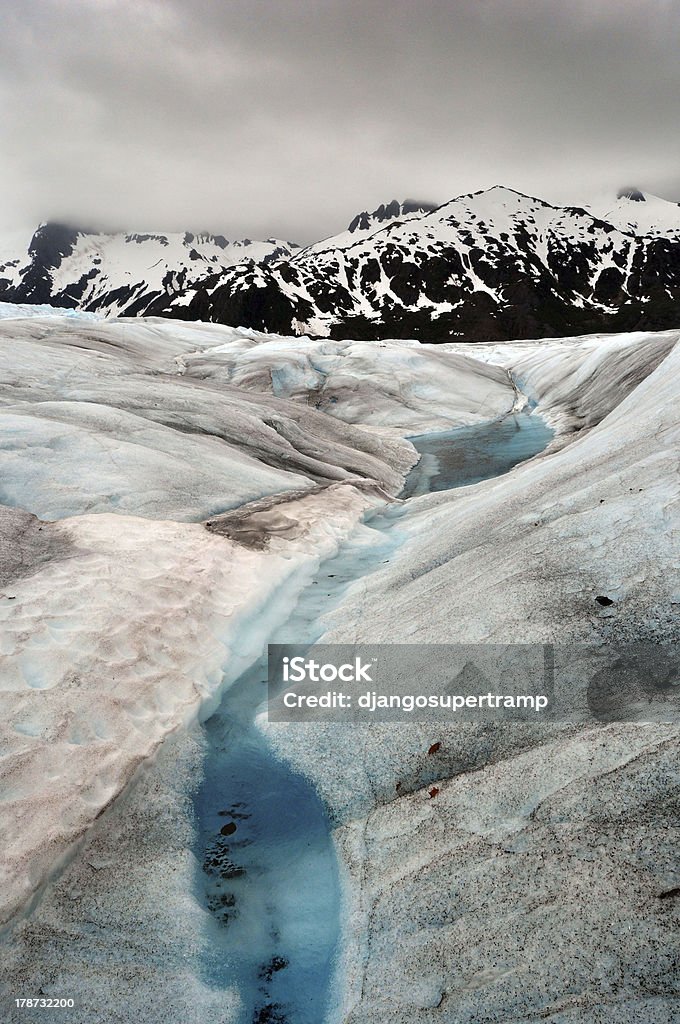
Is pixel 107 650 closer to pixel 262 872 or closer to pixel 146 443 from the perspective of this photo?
pixel 262 872

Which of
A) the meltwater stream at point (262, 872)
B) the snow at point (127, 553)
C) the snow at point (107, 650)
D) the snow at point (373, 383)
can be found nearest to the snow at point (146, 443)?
the snow at point (127, 553)

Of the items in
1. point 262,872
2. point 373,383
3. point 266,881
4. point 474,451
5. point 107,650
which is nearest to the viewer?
point 266,881

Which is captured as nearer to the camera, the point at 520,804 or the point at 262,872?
the point at 520,804

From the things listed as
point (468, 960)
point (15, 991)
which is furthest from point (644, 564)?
point (15, 991)

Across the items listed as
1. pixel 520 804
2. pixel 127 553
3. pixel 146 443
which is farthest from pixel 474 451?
pixel 520 804

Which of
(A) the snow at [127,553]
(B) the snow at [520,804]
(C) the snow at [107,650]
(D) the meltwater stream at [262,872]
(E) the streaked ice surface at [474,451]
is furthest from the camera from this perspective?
(E) the streaked ice surface at [474,451]

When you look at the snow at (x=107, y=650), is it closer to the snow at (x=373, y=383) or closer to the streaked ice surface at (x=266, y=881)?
the streaked ice surface at (x=266, y=881)

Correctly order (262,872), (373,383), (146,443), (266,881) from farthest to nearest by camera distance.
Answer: (373,383), (146,443), (262,872), (266,881)

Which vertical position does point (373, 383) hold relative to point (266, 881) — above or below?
above
